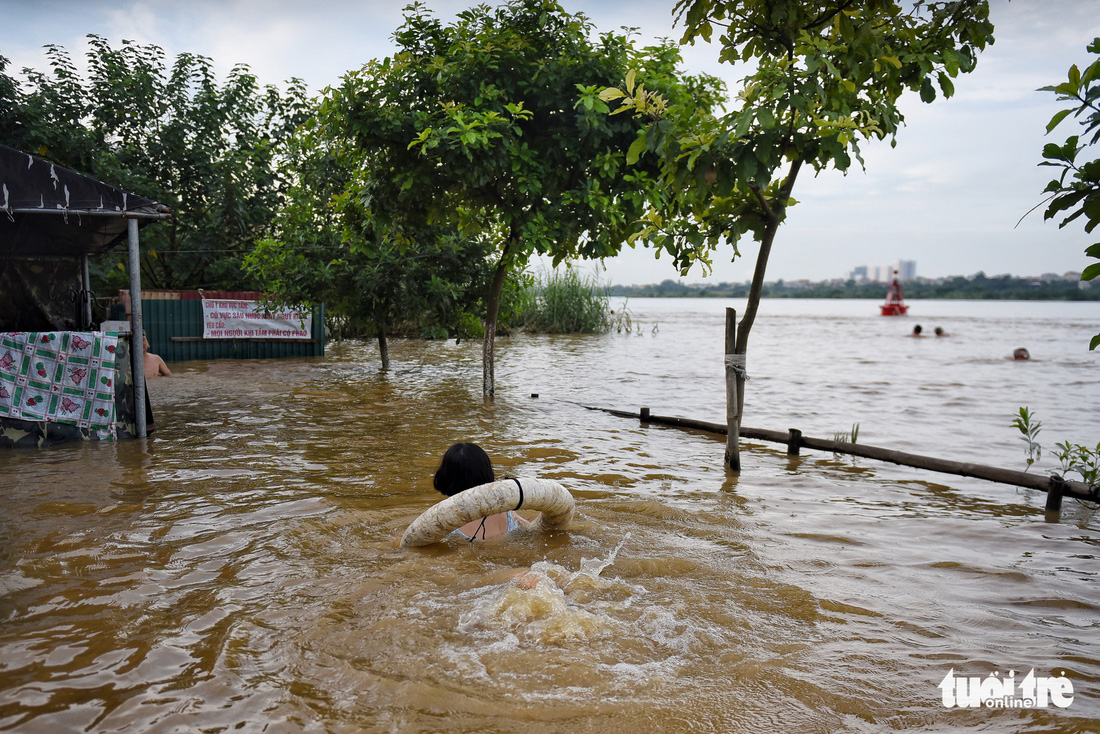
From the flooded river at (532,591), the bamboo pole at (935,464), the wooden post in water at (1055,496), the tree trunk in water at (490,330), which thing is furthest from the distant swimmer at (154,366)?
the wooden post in water at (1055,496)

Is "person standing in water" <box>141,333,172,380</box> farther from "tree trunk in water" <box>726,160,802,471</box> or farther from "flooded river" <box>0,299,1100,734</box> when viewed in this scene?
"tree trunk in water" <box>726,160,802,471</box>

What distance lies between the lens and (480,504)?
4.32 m

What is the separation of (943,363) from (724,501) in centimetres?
1789

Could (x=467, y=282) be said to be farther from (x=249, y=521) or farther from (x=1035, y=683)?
(x=1035, y=683)

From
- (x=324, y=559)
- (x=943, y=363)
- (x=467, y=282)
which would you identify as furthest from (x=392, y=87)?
(x=943, y=363)

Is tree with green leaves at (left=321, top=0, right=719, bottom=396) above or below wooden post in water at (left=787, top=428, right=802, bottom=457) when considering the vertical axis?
above

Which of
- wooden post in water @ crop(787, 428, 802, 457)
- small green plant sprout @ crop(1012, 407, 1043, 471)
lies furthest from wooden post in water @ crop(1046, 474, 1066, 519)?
wooden post in water @ crop(787, 428, 802, 457)

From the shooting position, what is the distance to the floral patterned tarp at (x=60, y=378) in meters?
8.05

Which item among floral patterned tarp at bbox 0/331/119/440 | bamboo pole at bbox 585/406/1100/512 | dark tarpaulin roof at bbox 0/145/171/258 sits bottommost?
bamboo pole at bbox 585/406/1100/512

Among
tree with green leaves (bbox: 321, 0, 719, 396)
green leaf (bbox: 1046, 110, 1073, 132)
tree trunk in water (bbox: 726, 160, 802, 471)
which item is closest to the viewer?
green leaf (bbox: 1046, 110, 1073, 132)

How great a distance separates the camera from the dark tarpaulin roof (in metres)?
7.62

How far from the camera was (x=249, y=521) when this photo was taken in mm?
5367

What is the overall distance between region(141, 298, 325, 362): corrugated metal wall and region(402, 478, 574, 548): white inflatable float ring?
1508 cm

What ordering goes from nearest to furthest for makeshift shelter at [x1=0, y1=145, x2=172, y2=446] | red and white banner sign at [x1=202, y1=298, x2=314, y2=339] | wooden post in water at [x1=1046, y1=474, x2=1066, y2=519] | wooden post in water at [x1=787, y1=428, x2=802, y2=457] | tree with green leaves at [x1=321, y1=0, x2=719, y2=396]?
wooden post in water at [x1=1046, y1=474, x2=1066, y2=519], makeshift shelter at [x1=0, y1=145, x2=172, y2=446], wooden post in water at [x1=787, y1=428, x2=802, y2=457], tree with green leaves at [x1=321, y1=0, x2=719, y2=396], red and white banner sign at [x1=202, y1=298, x2=314, y2=339]
